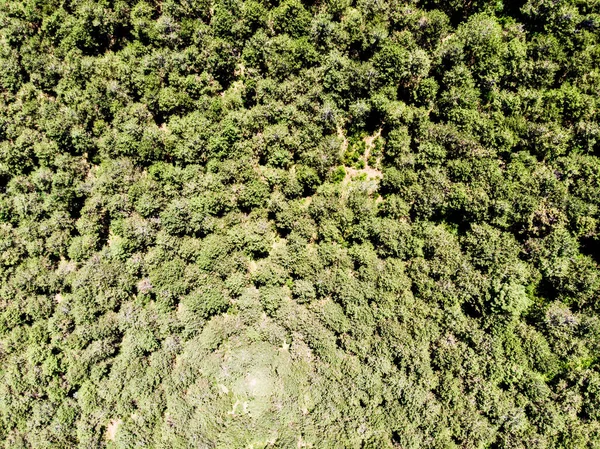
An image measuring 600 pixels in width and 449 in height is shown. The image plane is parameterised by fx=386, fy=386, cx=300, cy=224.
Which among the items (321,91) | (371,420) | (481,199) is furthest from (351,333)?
(321,91)

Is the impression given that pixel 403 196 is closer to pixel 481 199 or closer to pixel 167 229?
pixel 481 199

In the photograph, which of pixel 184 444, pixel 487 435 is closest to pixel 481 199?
pixel 487 435

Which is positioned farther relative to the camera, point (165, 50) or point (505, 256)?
point (165, 50)

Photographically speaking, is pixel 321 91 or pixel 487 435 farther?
pixel 321 91

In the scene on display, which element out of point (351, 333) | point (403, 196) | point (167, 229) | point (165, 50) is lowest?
point (351, 333)

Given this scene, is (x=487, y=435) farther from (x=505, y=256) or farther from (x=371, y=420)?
(x=505, y=256)

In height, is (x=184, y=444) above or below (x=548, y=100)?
below
